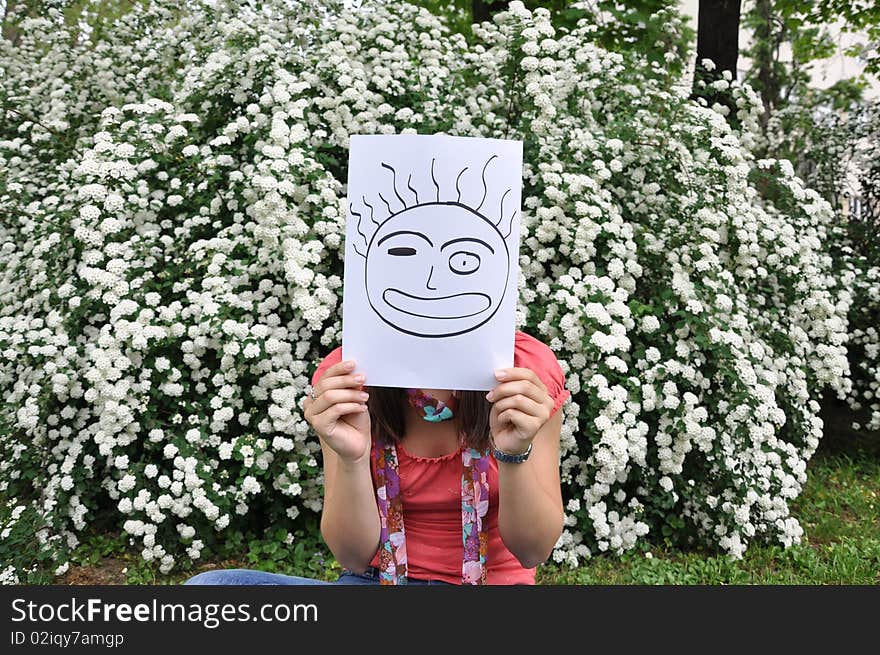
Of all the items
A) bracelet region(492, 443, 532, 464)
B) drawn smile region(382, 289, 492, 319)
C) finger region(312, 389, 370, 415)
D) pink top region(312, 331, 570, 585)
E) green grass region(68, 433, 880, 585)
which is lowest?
green grass region(68, 433, 880, 585)

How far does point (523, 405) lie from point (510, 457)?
0.13 meters

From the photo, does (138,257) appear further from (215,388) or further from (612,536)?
(612,536)

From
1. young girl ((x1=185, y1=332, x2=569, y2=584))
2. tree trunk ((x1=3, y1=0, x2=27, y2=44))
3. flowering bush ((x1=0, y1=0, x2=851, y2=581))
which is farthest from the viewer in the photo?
tree trunk ((x1=3, y1=0, x2=27, y2=44))

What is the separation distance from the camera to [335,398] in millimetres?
1488

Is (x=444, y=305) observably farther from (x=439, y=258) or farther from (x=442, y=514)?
(x=442, y=514)

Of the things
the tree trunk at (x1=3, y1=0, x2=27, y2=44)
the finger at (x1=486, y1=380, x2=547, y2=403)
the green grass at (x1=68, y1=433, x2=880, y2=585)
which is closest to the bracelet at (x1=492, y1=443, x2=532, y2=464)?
the finger at (x1=486, y1=380, x2=547, y2=403)

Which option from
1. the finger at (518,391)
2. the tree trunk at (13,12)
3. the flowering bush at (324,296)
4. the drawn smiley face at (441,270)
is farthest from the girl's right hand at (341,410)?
the tree trunk at (13,12)

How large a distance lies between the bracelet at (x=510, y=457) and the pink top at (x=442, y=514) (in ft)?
0.69

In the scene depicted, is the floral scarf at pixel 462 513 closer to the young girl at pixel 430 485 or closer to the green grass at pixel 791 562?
the young girl at pixel 430 485

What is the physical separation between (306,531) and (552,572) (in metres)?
1.28

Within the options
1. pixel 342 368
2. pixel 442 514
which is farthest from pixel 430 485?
pixel 342 368

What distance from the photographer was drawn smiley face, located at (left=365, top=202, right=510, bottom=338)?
1527 millimetres

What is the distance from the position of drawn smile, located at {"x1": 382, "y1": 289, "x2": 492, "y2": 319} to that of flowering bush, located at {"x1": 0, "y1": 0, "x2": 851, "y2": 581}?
1.72 meters

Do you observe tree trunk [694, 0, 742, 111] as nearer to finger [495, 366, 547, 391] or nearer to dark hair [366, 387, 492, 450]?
dark hair [366, 387, 492, 450]
